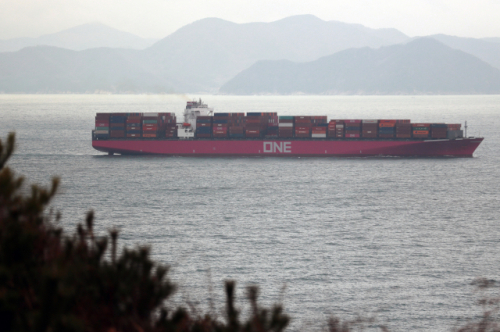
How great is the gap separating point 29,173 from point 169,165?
15628 millimetres

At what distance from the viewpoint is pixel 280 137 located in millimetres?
71875

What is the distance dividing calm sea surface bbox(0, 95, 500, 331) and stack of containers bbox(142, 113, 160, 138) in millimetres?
3346

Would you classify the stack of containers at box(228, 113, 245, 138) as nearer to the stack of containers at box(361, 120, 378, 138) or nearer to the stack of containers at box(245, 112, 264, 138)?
the stack of containers at box(245, 112, 264, 138)

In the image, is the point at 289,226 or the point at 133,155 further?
the point at 133,155

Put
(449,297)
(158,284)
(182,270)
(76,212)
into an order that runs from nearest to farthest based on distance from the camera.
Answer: (158,284), (449,297), (182,270), (76,212)

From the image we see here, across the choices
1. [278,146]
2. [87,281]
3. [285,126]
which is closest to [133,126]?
[278,146]

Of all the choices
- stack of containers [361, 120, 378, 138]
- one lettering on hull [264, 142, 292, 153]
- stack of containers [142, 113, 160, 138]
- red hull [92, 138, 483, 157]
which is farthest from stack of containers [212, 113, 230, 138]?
stack of containers [361, 120, 378, 138]

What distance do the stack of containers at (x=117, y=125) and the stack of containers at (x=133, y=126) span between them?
26.3 inches

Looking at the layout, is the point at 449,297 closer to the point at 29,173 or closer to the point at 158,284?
the point at 158,284

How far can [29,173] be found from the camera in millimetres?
60000

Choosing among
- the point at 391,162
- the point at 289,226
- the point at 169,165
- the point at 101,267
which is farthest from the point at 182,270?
the point at 391,162

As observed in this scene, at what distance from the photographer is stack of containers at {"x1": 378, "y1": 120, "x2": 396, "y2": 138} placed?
227 ft

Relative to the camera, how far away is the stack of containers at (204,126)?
234 ft

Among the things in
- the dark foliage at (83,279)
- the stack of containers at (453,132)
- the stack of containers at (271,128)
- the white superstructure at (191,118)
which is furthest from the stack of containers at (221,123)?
→ the dark foliage at (83,279)
